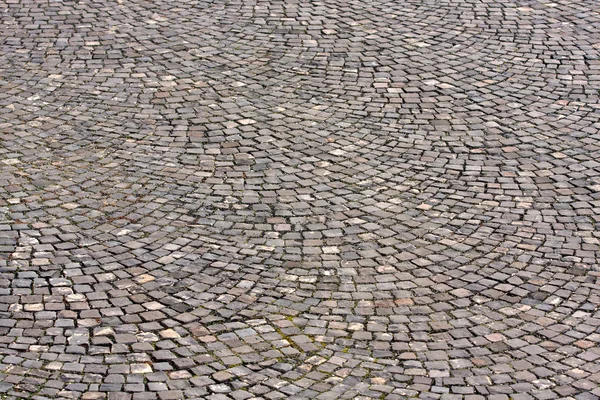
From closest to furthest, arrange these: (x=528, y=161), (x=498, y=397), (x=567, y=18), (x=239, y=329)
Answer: (x=498, y=397) → (x=239, y=329) → (x=528, y=161) → (x=567, y=18)

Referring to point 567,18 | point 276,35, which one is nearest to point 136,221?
point 276,35

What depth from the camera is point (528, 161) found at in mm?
9039

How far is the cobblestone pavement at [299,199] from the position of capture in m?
6.37

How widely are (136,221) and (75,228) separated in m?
0.51

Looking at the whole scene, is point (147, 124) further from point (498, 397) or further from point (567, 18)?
point (567, 18)

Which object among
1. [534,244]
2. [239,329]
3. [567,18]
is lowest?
[239,329]

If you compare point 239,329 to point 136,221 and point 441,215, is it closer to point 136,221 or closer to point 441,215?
point 136,221

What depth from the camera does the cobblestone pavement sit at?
6371 mm

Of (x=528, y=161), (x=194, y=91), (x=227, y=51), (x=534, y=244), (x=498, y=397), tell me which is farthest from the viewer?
(x=227, y=51)

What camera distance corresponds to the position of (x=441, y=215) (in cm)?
816

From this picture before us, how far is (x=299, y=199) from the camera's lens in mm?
8375

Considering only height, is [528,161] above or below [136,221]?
above

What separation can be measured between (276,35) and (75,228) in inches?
183

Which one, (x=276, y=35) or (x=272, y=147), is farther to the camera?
(x=276, y=35)
